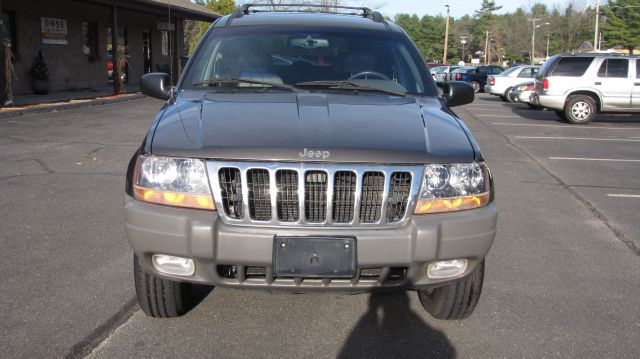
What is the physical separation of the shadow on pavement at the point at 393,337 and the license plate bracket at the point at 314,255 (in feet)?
2.05

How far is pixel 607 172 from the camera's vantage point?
29.1 ft

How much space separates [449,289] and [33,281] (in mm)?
2674

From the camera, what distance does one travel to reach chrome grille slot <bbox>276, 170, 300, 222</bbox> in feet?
9.42

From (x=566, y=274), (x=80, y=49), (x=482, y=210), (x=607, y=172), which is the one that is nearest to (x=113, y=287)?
(x=482, y=210)

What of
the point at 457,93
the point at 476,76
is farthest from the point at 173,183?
the point at 476,76

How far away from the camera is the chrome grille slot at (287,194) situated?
2.87 m

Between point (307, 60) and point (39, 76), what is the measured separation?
16.5m

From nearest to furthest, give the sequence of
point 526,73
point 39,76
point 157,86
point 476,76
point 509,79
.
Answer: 1. point 157,86
2. point 39,76
3. point 509,79
4. point 526,73
5. point 476,76

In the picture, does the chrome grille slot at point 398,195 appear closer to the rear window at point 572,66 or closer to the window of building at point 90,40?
the rear window at point 572,66

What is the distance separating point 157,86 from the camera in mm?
4242

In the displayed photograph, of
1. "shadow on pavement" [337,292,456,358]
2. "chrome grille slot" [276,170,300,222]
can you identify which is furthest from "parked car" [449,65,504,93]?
"chrome grille slot" [276,170,300,222]

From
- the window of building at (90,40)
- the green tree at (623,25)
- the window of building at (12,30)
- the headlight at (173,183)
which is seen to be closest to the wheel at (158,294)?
the headlight at (173,183)

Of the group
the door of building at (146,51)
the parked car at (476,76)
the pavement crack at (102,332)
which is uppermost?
the door of building at (146,51)

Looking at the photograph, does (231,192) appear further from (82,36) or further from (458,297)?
(82,36)
